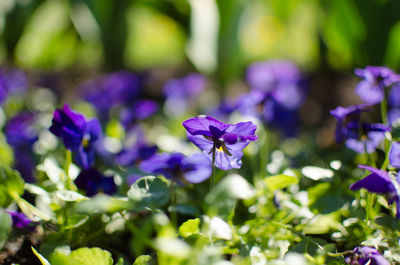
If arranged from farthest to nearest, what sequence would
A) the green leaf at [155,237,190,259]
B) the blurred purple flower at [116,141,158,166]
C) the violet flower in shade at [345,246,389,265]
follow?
the blurred purple flower at [116,141,158,166], the violet flower in shade at [345,246,389,265], the green leaf at [155,237,190,259]

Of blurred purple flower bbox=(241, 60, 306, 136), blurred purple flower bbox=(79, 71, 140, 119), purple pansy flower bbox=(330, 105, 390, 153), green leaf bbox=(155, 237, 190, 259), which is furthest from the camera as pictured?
blurred purple flower bbox=(79, 71, 140, 119)

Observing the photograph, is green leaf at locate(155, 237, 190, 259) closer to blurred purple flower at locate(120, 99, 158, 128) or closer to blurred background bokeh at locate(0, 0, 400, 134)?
blurred purple flower at locate(120, 99, 158, 128)

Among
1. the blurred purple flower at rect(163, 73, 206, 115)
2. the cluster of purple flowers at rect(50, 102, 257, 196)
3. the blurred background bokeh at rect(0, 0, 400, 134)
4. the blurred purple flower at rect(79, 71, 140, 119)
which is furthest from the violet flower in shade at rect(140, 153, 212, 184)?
the blurred background bokeh at rect(0, 0, 400, 134)

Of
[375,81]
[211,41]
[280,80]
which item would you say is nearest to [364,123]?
[375,81]

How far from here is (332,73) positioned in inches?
110

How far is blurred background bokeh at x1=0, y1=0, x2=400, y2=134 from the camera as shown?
1.91 meters

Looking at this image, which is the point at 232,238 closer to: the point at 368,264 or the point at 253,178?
the point at 368,264

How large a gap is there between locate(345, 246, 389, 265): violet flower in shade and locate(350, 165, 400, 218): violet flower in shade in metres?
0.08

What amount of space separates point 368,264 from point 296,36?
3.43 meters

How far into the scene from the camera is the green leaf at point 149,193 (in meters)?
0.76

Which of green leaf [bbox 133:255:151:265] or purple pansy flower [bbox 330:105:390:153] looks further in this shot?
purple pansy flower [bbox 330:105:390:153]

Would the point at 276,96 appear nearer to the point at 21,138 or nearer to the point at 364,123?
the point at 364,123

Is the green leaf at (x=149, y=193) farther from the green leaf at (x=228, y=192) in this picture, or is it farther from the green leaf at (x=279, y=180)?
the green leaf at (x=279, y=180)

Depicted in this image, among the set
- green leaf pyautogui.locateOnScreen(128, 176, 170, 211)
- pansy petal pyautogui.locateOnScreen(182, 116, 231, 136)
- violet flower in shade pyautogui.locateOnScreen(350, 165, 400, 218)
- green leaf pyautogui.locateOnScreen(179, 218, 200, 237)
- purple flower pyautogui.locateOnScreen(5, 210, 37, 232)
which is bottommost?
purple flower pyautogui.locateOnScreen(5, 210, 37, 232)
